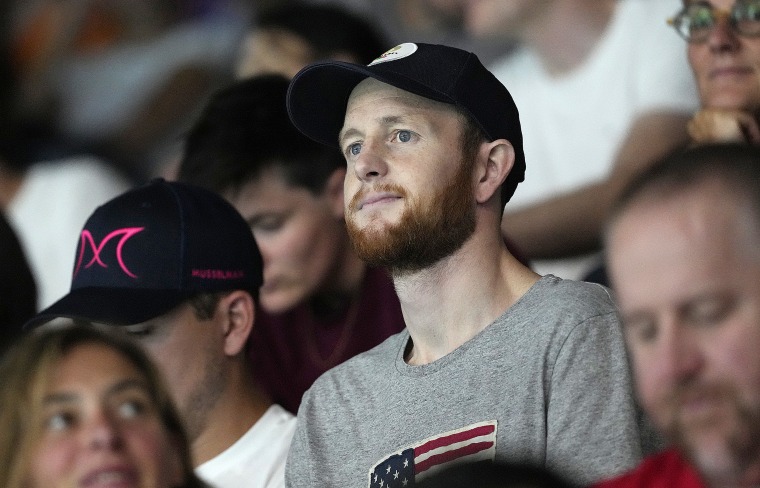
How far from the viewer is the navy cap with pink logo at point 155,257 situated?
244 centimetres

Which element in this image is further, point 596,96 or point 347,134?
point 596,96

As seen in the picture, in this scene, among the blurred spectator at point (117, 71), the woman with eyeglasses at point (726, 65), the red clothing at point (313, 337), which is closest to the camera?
the woman with eyeglasses at point (726, 65)

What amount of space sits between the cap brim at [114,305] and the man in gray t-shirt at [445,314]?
36 cm

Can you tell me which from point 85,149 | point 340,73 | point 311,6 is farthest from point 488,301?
point 85,149

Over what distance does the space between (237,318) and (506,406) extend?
0.76 meters

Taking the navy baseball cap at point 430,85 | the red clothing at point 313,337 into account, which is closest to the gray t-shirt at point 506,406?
the navy baseball cap at point 430,85

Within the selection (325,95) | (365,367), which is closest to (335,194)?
(325,95)

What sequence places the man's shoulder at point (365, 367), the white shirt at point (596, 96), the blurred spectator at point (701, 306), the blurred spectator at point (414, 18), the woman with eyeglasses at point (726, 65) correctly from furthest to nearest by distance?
the blurred spectator at point (414, 18) < the white shirt at point (596, 96) < the woman with eyeglasses at point (726, 65) < the man's shoulder at point (365, 367) < the blurred spectator at point (701, 306)

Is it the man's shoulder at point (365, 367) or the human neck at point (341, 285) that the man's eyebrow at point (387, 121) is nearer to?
the man's shoulder at point (365, 367)

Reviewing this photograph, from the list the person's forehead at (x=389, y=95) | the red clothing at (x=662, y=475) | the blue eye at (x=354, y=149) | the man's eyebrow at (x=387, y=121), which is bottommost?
the red clothing at (x=662, y=475)

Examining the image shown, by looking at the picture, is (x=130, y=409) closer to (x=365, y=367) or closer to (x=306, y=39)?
(x=365, y=367)

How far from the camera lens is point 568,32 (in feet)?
11.3

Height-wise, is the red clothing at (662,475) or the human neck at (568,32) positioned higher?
the human neck at (568,32)

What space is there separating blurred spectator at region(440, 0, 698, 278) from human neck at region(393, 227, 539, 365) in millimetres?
1115
